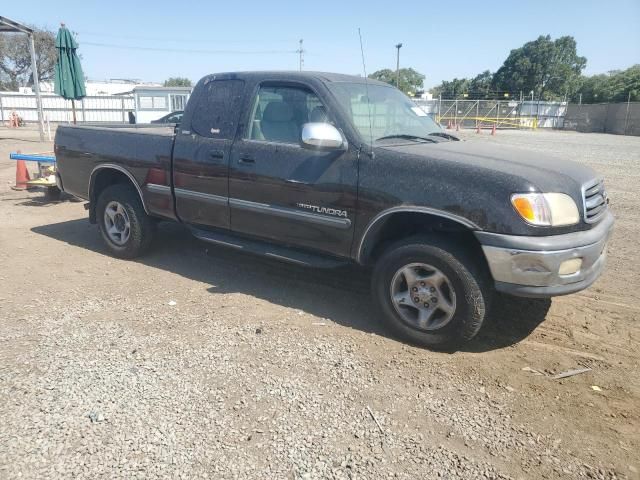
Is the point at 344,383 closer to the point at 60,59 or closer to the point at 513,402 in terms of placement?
the point at 513,402

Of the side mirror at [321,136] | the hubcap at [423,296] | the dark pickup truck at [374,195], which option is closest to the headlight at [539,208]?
the dark pickup truck at [374,195]

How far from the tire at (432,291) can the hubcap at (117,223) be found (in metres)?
3.09

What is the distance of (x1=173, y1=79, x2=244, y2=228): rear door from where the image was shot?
4613 millimetres

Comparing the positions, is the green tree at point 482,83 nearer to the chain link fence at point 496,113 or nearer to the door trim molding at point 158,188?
the chain link fence at point 496,113

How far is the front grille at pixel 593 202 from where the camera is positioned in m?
3.44

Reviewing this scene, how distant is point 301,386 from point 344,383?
0.28m

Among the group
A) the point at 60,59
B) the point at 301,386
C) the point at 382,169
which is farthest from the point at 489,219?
the point at 60,59

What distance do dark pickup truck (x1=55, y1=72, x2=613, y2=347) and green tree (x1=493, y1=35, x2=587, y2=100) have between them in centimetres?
8665

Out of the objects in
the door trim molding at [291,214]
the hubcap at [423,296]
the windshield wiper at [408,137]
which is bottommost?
the hubcap at [423,296]

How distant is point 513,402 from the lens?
3041 millimetres

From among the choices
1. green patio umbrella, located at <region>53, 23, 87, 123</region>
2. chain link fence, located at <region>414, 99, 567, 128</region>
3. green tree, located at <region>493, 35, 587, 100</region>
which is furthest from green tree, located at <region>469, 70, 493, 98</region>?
green patio umbrella, located at <region>53, 23, 87, 123</region>

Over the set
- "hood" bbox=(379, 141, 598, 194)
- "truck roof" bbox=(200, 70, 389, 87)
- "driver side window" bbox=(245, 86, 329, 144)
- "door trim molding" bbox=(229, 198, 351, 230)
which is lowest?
"door trim molding" bbox=(229, 198, 351, 230)

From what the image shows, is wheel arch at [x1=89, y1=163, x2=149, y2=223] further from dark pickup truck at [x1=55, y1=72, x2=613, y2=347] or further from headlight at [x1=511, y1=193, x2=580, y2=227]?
headlight at [x1=511, y1=193, x2=580, y2=227]

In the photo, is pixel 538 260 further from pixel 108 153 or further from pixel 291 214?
pixel 108 153
